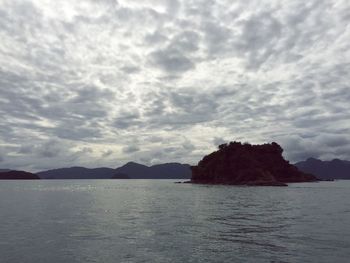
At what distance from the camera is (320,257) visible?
3108cm

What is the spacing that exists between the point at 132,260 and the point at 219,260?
7100mm

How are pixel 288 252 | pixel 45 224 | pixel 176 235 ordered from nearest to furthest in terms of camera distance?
pixel 288 252, pixel 176 235, pixel 45 224

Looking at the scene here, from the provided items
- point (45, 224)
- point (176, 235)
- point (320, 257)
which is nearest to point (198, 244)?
point (176, 235)

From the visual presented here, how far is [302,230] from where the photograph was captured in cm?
4528

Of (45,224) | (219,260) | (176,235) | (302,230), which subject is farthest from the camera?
(45,224)

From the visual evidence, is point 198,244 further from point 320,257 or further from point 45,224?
point 45,224

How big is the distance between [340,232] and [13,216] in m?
49.7

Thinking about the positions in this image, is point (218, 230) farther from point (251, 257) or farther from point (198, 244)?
point (251, 257)

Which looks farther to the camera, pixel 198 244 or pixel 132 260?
pixel 198 244

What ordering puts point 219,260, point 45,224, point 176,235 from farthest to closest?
point 45,224, point 176,235, point 219,260

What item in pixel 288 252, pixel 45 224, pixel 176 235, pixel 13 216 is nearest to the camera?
pixel 288 252

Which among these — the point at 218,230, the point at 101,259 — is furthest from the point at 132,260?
the point at 218,230

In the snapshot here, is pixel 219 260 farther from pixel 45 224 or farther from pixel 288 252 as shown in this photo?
pixel 45 224

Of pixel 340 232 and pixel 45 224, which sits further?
pixel 45 224
